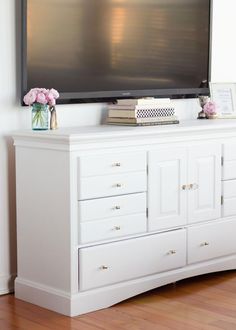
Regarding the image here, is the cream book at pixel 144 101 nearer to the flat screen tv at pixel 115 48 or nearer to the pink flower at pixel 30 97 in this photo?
the flat screen tv at pixel 115 48

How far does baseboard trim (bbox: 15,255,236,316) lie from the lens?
11.9 ft

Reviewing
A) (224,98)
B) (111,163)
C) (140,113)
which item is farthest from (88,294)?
A: (224,98)

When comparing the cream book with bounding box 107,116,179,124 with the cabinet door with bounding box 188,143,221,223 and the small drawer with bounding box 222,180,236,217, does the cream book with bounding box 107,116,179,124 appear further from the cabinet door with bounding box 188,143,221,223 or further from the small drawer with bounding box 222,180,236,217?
the small drawer with bounding box 222,180,236,217

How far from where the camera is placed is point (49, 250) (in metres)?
3.69

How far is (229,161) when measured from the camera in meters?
4.28

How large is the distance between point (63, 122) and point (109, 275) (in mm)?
852

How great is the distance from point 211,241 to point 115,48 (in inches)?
45.9

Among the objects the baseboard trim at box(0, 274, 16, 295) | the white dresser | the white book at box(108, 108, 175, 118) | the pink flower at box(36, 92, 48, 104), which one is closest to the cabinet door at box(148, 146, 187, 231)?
the white dresser

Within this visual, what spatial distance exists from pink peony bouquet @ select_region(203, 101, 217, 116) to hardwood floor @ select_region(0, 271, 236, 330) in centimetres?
109

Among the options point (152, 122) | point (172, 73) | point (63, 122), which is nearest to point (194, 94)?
point (172, 73)

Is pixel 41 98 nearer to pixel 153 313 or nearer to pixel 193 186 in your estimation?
pixel 193 186

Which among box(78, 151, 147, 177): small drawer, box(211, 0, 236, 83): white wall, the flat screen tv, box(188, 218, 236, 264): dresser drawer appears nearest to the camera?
box(78, 151, 147, 177): small drawer

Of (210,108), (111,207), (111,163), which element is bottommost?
(111,207)

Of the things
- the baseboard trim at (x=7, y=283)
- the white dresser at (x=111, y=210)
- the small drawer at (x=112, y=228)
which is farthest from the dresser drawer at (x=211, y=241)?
the baseboard trim at (x=7, y=283)
